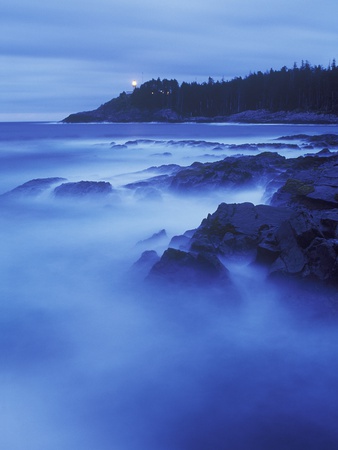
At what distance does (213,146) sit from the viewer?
101 ft

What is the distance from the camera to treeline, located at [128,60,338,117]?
90.6 meters

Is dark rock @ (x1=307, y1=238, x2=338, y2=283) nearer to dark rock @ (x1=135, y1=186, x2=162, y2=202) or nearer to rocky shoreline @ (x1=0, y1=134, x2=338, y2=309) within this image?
rocky shoreline @ (x1=0, y1=134, x2=338, y2=309)

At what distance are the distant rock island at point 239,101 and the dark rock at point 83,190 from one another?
236 ft

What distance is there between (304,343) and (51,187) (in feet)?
36.3

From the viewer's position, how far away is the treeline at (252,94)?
9062cm

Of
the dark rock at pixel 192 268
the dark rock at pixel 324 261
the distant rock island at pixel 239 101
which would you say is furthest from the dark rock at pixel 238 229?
the distant rock island at pixel 239 101

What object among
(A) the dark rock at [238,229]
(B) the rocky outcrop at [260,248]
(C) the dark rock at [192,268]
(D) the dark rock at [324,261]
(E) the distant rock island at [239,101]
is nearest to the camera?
(D) the dark rock at [324,261]

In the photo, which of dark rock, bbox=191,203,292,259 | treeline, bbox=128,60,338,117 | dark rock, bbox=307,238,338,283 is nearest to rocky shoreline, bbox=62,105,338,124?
treeline, bbox=128,60,338,117

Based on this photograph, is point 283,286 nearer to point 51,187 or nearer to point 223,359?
point 223,359

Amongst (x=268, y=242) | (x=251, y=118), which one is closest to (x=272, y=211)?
(x=268, y=242)

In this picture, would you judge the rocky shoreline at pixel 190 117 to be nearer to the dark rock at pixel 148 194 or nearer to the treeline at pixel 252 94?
the treeline at pixel 252 94

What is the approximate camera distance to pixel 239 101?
110 metres

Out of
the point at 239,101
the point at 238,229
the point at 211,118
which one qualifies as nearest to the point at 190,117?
the point at 211,118

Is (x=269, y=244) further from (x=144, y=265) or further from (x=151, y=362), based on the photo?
(x=151, y=362)
